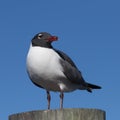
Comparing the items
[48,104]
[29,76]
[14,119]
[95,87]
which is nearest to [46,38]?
[29,76]

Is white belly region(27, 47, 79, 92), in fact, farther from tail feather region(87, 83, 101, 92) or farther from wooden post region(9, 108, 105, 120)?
wooden post region(9, 108, 105, 120)

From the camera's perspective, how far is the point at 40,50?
30.5 feet

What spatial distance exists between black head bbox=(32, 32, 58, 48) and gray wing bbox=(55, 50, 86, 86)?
35cm

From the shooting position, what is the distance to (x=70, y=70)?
9609 mm

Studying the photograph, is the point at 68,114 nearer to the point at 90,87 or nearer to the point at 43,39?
the point at 43,39

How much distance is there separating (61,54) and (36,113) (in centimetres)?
417

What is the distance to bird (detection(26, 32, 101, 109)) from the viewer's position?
8914 mm

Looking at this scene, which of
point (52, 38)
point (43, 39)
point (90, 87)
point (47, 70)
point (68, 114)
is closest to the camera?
point (68, 114)

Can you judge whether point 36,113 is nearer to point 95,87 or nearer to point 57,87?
point 57,87

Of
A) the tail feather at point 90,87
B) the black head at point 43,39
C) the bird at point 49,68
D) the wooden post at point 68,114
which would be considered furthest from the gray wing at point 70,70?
the wooden post at point 68,114

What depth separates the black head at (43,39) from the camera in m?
9.60

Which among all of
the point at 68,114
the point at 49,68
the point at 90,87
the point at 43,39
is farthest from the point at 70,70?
the point at 68,114

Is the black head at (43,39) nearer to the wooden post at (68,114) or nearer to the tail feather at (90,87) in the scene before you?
the tail feather at (90,87)

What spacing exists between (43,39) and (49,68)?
1.12 m
